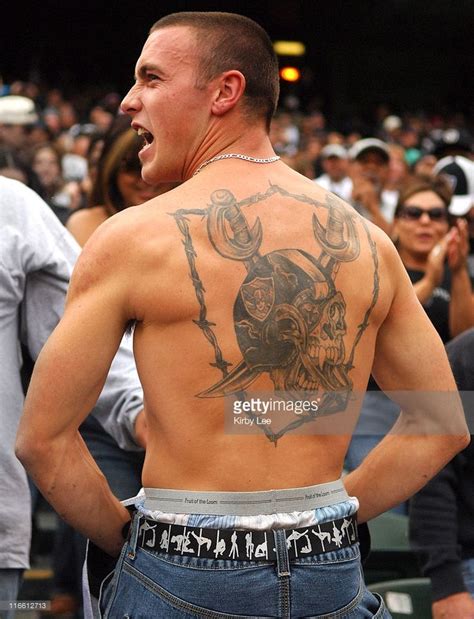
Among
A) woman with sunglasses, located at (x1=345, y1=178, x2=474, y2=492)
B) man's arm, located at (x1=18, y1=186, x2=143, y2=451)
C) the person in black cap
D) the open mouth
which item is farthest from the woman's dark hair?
the person in black cap

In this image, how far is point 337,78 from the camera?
2630 centimetres

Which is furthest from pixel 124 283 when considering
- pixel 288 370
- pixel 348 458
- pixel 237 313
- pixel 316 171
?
pixel 316 171

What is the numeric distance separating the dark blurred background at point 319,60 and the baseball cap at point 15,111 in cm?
154

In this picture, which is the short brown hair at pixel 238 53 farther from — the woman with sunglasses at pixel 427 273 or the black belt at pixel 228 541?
the woman with sunglasses at pixel 427 273

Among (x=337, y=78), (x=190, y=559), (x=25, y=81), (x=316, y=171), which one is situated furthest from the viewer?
(x=337, y=78)

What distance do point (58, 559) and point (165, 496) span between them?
9.30ft

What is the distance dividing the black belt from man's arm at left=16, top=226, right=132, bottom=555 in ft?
0.68

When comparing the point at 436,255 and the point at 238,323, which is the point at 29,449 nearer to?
the point at 238,323

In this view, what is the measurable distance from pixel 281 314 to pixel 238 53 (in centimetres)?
55

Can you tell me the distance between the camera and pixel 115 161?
4.12 m

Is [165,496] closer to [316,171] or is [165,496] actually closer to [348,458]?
[348,458]

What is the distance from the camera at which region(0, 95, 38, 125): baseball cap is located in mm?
10711

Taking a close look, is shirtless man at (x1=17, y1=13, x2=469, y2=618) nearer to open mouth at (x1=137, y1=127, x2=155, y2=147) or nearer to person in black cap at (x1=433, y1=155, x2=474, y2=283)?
open mouth at (x1=137, y1=127, x2=155, y2=147)

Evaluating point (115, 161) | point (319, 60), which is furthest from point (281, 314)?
point (319, 60)
